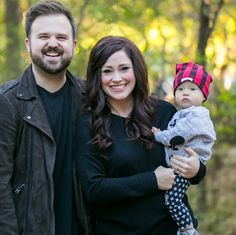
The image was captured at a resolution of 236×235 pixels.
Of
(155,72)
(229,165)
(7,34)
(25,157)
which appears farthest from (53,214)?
(229,165)

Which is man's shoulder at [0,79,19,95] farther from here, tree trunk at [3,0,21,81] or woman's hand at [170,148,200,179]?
tree trunk at [3,0,21,81]

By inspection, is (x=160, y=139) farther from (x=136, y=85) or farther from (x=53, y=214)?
(x=53, y=214)

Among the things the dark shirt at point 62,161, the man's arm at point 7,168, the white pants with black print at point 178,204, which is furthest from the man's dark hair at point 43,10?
the white pants with black print at point 178,204

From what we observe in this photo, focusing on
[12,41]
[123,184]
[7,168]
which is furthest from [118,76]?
[12,41]

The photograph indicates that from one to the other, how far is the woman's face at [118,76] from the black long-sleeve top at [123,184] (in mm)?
170

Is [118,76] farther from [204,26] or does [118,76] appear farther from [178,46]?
[178,46]

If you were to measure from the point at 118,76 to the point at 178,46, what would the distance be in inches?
179

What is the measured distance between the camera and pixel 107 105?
3586mm

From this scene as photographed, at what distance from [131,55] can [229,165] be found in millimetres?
7853

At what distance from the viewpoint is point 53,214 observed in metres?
3.48

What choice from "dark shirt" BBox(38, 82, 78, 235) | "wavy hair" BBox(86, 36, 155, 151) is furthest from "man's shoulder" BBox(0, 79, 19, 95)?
"wavy hair" BBox(86, 36, 155, 151)

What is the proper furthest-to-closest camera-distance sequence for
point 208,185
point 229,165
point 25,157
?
point 229,165
point 208,185
point 25,157

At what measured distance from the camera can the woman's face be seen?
347 cm

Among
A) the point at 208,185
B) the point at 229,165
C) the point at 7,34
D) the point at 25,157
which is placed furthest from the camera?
the point at 229,165
